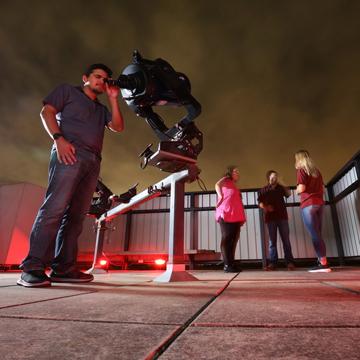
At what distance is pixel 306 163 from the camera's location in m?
3.11

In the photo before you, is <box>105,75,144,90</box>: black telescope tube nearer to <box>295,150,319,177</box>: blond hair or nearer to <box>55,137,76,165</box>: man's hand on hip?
<box>55,137,76,165</box>: man's hand on hip

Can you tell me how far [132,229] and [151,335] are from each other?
7.40 m

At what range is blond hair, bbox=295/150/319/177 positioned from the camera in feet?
9.99

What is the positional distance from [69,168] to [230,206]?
2072 mm

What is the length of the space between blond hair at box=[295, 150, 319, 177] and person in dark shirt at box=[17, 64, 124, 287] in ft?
7.23

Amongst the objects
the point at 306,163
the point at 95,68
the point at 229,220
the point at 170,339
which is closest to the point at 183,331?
the point at 170,339

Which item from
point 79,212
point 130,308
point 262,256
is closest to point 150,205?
point 262,256

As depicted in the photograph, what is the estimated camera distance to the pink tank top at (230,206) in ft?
10.4

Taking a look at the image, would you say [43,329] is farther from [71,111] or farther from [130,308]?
[71,111]

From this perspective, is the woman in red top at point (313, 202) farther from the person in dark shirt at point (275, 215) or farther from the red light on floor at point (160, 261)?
the red light on floor at point (160, 261)

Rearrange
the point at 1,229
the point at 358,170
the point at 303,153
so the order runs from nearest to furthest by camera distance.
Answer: the point at 303,153 < the point at 358,170 < the point at 1,229

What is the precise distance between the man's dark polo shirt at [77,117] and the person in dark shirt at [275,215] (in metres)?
2.89

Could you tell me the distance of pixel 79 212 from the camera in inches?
71.7

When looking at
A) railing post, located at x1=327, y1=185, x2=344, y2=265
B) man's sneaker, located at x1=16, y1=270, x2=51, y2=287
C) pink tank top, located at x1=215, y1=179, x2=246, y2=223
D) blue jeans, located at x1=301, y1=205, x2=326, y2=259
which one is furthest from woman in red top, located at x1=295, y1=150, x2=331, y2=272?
railing post, located at x1=327, y1=185, x2=344, y2=265
